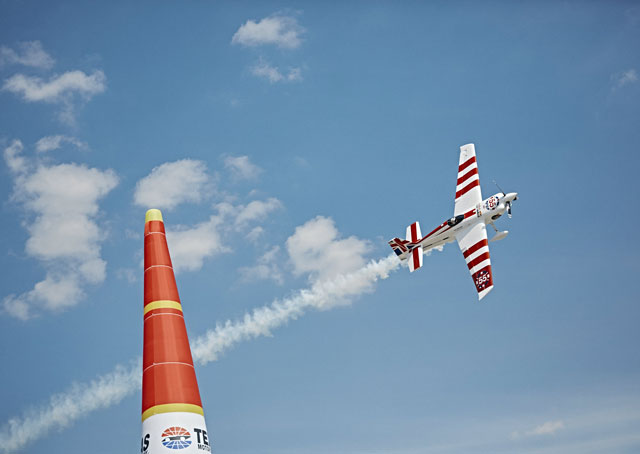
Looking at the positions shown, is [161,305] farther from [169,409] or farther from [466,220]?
[466,220]

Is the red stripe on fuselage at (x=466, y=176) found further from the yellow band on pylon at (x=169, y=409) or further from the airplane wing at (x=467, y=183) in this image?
the yellow band on pylon at (x=169, y=409)

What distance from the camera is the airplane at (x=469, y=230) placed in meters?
70.6

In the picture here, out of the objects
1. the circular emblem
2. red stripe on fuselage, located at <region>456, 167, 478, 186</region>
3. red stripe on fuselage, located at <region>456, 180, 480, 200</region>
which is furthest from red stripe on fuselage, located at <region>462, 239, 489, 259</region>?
the circular emblem

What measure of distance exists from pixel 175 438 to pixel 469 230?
52.1 m

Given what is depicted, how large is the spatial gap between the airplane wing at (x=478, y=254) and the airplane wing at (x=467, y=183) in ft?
10.6

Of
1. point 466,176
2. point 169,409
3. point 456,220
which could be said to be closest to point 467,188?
point 466,176

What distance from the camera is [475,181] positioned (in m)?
76.8

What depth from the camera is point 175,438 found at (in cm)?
2869

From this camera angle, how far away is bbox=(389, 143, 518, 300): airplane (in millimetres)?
70562

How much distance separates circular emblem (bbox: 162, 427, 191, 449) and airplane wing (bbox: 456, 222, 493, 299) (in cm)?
4686

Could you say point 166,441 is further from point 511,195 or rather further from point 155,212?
point 511,195

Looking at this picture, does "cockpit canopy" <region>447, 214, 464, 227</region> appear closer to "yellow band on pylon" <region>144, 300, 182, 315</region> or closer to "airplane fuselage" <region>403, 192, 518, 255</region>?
"airplane fuselage" <region>403, 192, 518, 255</region>

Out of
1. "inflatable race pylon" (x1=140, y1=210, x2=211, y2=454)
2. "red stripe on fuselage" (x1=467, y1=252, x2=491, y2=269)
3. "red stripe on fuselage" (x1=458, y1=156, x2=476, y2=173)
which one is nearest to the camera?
"inflatable race pylon" (x1=140, y1=210, x2=211, y2=454)

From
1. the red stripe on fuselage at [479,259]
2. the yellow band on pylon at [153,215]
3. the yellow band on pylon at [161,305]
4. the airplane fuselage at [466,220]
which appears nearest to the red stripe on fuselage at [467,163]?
the airplane fuselage at [466,220]
